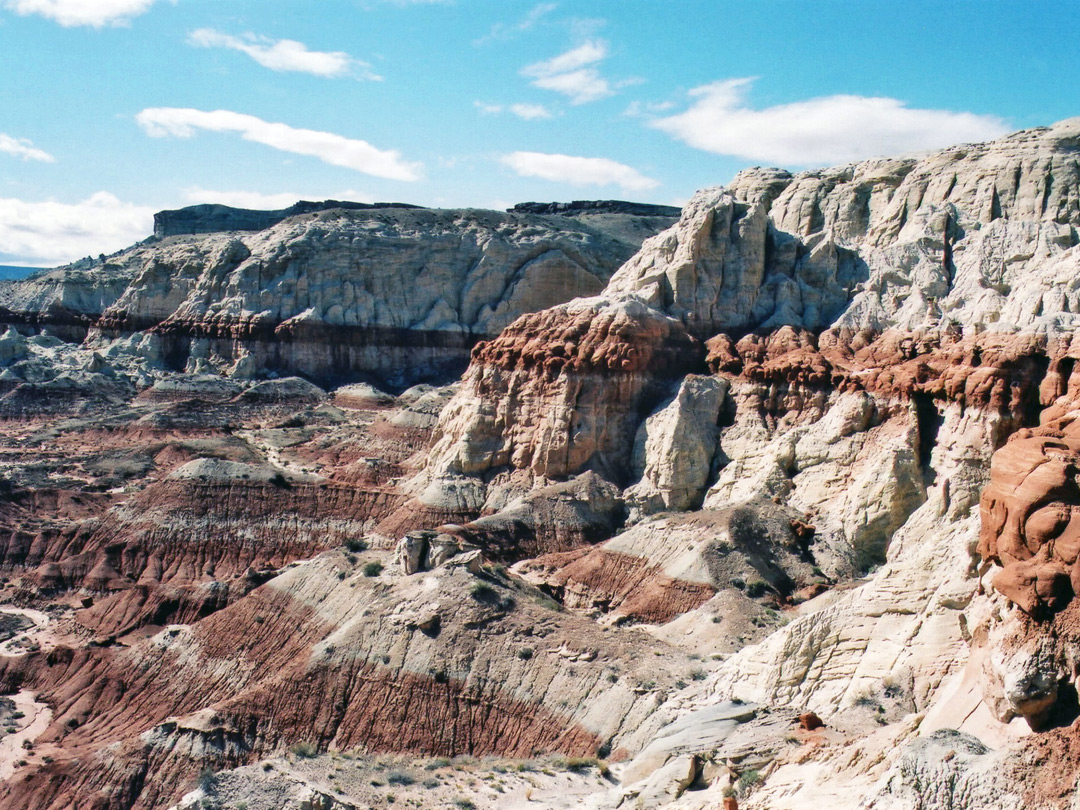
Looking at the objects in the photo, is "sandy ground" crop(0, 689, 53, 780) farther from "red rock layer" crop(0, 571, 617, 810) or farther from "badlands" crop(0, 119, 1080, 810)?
"red rock layer" crop(0, 571, 617, 810)

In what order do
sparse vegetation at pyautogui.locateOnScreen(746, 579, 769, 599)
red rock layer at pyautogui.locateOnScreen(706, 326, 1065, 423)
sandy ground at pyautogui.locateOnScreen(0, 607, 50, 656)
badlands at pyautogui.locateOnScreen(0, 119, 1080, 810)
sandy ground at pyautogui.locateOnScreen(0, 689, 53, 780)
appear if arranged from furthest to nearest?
1. sandy ground at pyautogui.locateOnScreen(0, 607, 50, 656)
2. red rock layer at pyautogui.locateOnScreen(706, 326, 1065, 423)
3. sparse vegetation at pyautogui.locateOnScreen(746, 579, 769, 599)
4. sandy ground at pyautogui.locateOnScreen(0, 689, 53, 780)
5. badlands at pyautogui.locateOnScreen(0, 119, 1080, 810)

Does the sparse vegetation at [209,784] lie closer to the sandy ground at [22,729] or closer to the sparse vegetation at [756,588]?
the sandy ground at [22,729]

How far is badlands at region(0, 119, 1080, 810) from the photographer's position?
22359mm

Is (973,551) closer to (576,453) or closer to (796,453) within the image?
(796,453)

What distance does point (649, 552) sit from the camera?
52.3 m

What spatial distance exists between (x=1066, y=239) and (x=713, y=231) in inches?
801

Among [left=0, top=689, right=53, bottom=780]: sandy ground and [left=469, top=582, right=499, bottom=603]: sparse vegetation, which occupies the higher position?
[left=469, top=582, right=499, bottom=603]: sparse vegetation

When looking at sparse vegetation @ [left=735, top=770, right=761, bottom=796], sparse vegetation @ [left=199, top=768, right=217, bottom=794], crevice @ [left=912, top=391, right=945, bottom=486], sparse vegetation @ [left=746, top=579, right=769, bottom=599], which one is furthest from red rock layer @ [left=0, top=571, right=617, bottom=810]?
A: crevice @ [left=912, top=391, right=945, bottom=486]

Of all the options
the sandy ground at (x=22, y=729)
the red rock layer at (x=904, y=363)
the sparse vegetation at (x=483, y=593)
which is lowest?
the sandy ground at (x=22, y=729)

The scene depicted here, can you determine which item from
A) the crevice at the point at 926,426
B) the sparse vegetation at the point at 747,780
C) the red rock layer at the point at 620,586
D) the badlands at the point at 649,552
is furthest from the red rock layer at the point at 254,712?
the crevice at the point at 926,426

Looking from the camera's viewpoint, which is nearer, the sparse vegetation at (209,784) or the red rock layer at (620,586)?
the sparse vegetation at (209,784)

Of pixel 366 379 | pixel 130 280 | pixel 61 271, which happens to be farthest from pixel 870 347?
pixel 61 271

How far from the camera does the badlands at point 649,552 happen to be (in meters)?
22.4

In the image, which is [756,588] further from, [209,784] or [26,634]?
[26,634]
